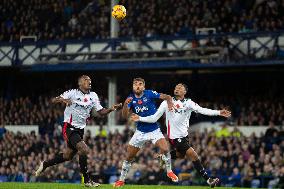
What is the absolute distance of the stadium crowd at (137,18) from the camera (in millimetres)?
31062

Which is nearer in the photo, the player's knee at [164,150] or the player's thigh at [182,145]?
the player's knee at [164,150]

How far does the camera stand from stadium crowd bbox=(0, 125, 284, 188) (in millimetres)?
24750

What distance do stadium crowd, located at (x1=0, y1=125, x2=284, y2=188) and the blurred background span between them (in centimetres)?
5

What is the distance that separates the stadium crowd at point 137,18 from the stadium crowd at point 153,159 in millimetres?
5174

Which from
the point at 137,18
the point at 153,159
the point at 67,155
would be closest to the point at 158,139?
the point at 67,155

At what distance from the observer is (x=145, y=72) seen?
113ft

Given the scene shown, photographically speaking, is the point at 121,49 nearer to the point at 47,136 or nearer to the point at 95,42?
the point at 95,42

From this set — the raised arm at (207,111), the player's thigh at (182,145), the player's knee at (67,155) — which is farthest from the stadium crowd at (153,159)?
the player's knee at (67,155)

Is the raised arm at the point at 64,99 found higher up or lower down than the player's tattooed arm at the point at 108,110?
higher up

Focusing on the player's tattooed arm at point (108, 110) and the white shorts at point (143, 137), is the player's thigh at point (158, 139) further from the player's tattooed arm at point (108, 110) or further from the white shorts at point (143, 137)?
the player's tattooed arm at point (108, 110)

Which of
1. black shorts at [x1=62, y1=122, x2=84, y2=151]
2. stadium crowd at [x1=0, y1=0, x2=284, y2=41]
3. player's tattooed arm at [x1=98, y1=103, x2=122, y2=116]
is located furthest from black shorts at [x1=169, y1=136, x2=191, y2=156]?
stadium crowd at [x1=0, y1=0, x2=284, y2=41]

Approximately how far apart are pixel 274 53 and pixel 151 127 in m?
14.1

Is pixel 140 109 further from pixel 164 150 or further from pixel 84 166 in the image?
pixel 84 166

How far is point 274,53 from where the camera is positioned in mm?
30281
